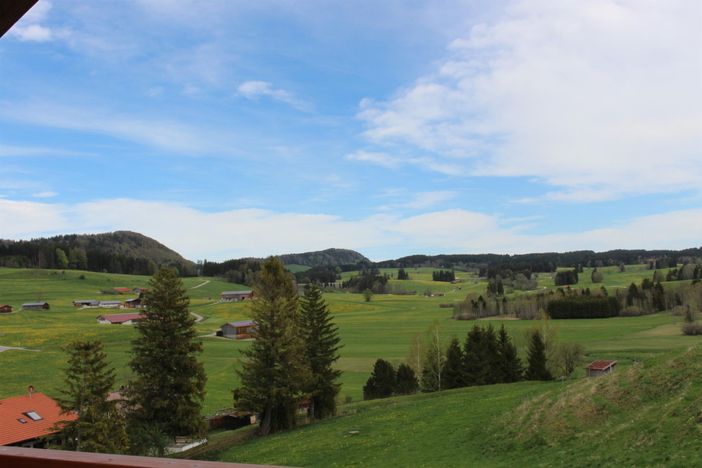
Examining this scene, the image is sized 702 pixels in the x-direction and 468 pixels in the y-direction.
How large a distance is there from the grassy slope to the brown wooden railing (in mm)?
14127

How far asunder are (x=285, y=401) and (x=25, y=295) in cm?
11461

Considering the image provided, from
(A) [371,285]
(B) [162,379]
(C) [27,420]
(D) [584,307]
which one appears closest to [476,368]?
(B) [162,379]

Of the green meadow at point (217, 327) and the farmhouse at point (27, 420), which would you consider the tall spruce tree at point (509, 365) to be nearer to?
the green meadow at point (217, 327)

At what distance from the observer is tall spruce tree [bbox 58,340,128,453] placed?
25344 mm

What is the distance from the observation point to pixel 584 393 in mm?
20922

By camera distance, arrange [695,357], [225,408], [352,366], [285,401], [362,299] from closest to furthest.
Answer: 1. [695,357]
2. [285,401]
3. [225,408]
4. [352,366]
5. [362,299]

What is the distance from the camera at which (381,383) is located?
48344 millimetres

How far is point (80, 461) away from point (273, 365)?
3362 centimetres

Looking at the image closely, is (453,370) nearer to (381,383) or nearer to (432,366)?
(432,366)

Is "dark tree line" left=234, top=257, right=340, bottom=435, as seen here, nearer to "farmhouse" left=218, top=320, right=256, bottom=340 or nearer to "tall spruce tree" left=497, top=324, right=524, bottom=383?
"tall spruce tree" left=497, top=324, right=524, bottom=383

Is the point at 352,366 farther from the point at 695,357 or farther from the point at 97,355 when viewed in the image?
the point at 695,357

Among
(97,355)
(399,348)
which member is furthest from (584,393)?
(399,348)

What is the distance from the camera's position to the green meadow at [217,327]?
55.7 m

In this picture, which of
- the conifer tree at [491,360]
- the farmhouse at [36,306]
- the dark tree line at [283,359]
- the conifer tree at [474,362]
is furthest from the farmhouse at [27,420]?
the farmhouse at [36,306]
